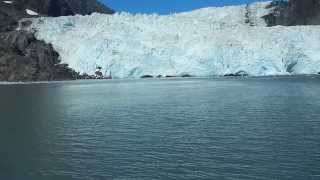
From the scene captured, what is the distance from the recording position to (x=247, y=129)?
1841 cm

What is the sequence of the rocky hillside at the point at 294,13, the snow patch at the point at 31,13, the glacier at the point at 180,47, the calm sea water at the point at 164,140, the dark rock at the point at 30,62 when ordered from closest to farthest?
the calm sea water at the point at 164,140
the glacier at the point at 180,47
the dark rock at the point at 30,62
the rocky hillside at the point at 294,13
the snow patch at the point at 31,13

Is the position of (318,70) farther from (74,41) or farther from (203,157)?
(203,157)

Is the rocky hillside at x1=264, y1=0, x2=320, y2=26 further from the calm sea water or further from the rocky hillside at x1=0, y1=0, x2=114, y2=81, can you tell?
the calm sea water

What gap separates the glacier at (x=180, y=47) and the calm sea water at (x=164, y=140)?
20.8 m

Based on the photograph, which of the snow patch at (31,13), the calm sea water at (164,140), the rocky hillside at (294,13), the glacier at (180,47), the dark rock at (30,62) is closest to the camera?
the calm sea water at (164,140)

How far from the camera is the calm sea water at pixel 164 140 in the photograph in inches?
499

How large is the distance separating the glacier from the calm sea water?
2077cm

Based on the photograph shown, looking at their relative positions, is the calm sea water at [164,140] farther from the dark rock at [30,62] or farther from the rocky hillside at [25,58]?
the rocky hillside at [25,58]

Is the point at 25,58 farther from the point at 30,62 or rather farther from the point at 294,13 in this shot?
the point at 294,13

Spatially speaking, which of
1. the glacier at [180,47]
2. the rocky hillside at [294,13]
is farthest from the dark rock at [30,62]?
the rocky hillside at [294,13]

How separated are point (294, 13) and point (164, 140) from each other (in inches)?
2125

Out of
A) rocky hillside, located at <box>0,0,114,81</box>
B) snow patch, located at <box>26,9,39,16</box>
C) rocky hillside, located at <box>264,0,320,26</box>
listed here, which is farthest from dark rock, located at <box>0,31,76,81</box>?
rocky hillside, located at <box>264,0,320,26</box>

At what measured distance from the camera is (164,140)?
1664 centimetres

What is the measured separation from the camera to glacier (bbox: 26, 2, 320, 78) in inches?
1960
